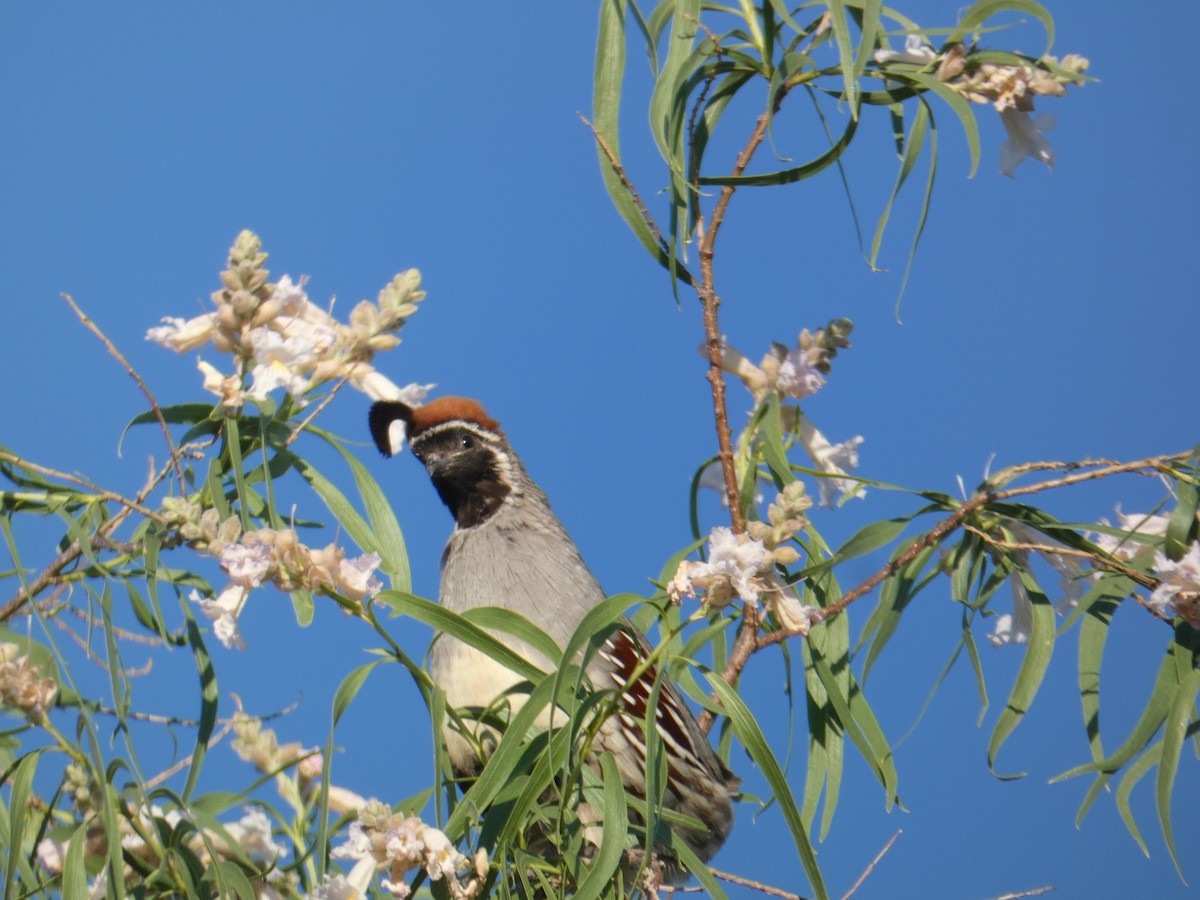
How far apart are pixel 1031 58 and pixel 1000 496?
663 mm

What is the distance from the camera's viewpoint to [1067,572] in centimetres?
164

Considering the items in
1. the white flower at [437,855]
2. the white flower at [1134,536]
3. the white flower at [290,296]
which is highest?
the white flower at [290,296]

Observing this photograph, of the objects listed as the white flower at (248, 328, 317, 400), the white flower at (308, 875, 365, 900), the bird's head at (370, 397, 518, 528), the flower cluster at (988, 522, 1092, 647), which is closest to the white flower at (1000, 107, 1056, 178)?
the flower cluster at (988, 522, 1092, 647)

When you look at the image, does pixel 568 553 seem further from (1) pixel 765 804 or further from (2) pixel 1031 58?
(2) pixel 1031 58

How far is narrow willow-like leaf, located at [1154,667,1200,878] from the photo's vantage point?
147cm

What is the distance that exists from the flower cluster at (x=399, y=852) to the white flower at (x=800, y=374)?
0.76m

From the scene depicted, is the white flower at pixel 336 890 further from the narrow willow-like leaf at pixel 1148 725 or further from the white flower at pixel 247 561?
the narrow willow-like leaf at pixel 1148 725

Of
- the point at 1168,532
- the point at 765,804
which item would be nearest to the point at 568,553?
the point at 765,804

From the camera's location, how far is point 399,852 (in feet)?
4.09

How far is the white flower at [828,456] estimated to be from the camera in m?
1.73

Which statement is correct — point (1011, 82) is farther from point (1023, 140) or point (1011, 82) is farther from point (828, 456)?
point (828, 456)

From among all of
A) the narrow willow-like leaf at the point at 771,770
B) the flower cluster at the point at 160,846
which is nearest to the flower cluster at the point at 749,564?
the narrow willow-like leaf at the point at 771,770

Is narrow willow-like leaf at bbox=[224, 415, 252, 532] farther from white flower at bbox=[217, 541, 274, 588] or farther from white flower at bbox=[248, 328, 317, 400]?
white flower at bbox=[217, 541, 274, 588]

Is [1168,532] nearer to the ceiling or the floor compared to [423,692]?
nearer to the ceiling
